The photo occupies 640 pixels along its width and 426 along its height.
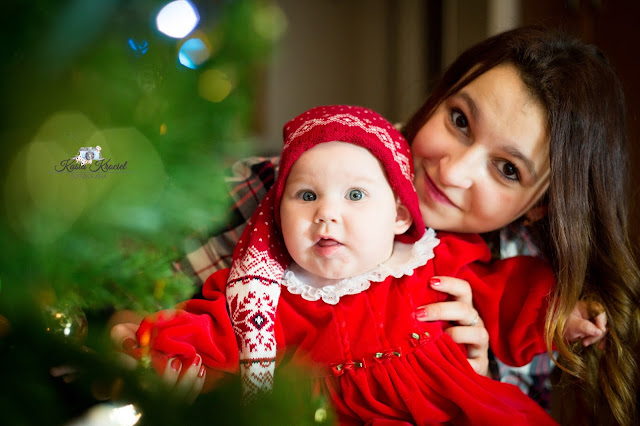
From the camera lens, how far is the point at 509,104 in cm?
95

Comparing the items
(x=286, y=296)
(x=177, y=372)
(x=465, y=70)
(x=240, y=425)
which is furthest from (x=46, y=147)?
(x=465, y=70)

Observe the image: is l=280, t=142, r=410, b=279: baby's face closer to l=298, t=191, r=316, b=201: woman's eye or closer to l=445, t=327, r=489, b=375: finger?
l=298, t=191, r=316, b=201: woman's eye

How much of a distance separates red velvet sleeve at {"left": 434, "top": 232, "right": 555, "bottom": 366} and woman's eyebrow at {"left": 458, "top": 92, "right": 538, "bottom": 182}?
19 cm

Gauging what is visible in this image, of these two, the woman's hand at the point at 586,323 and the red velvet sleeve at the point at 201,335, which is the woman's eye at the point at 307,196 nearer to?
the red velvet sleeve at the point at 201,335

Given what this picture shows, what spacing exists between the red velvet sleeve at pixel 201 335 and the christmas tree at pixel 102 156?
0.34 m

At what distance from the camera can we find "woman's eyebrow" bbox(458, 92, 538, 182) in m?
0.95

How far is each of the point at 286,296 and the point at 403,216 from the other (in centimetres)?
27

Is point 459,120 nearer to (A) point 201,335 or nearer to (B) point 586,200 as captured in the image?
(B) point 586,200

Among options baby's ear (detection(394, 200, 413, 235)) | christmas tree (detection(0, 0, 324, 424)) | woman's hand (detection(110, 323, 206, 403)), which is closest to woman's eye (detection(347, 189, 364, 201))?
baby's ear (detection(394, 200, 413, 235))

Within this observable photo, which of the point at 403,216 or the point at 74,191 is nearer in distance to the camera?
the point at 74,191

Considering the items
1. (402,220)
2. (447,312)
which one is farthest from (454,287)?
(402,220)

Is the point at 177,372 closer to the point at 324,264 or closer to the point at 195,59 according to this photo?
the point at 324,264

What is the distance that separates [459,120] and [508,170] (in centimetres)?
14

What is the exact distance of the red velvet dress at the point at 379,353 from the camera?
0.85 metres
